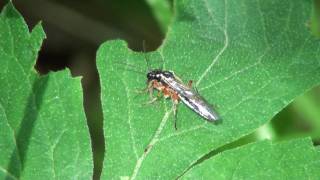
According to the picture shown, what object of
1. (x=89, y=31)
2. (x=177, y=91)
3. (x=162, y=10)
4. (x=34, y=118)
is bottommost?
(x=89, y=31)

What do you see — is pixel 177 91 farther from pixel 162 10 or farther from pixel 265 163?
pixel 162 10

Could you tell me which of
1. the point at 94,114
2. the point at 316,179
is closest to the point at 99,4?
the point at 94,114

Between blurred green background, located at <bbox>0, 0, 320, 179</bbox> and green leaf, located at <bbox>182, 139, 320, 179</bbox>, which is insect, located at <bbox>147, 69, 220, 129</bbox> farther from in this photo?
blurred green background, located at <bbox>0, 0, 320, 179</bbox>

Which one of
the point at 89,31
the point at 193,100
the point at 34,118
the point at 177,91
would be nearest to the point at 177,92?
the point at 177,91

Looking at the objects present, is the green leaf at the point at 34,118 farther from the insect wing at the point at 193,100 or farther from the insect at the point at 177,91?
the insect wing at the point at 193,100

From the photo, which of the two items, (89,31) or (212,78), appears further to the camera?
(89,31)

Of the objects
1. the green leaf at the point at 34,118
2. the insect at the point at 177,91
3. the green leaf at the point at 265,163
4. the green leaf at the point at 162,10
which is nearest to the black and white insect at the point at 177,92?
the insect at the point at 177,91
